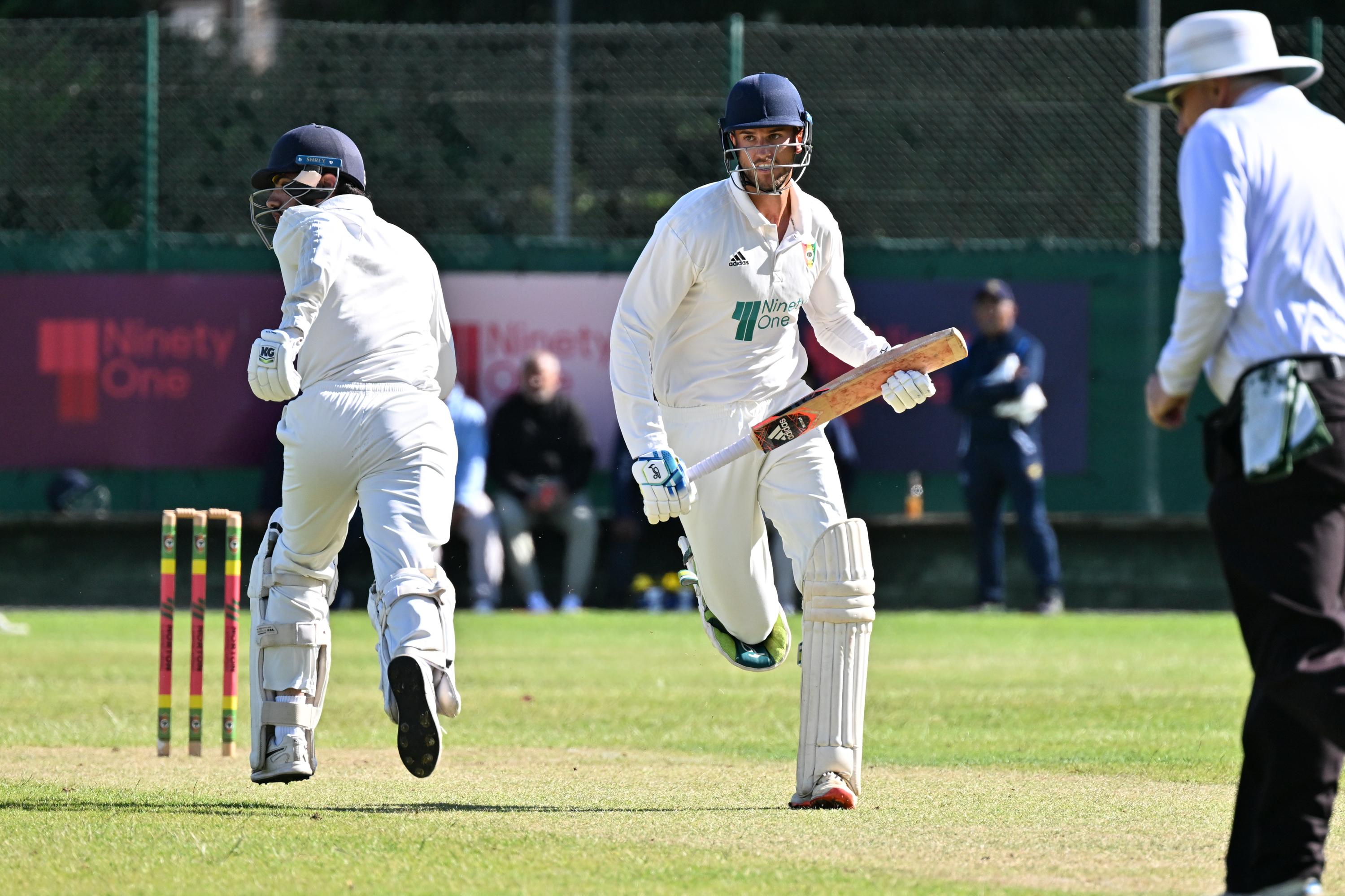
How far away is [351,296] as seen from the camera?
20.7 ft

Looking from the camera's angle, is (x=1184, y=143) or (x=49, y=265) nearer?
(x=1184, y=143)

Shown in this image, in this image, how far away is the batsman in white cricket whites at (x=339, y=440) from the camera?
241 inches

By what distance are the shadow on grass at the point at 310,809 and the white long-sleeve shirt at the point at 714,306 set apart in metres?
1.10

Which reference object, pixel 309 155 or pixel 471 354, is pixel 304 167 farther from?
pixel 471 354

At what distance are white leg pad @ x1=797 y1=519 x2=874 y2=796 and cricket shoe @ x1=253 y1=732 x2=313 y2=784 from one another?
159 centimetres

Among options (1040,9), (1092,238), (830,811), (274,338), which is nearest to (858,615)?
(830,811)

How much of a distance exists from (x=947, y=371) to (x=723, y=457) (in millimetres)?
9007

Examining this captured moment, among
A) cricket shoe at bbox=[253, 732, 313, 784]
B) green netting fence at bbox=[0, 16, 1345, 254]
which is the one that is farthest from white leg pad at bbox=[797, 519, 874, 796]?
green netting fence at bbox=[0, 16, 1345, 254]

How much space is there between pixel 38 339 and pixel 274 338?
9775 millimetres

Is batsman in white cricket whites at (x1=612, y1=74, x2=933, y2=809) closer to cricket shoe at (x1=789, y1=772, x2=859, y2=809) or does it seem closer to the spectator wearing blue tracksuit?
cricket shoe at (x1=789, y1=772, x2=859, y2=809)

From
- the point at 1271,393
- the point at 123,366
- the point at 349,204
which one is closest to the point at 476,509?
Answer: the point at 123,366

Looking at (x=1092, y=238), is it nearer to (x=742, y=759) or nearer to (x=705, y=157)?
(x=705, y=157)

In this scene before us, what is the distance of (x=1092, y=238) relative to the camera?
1546cm

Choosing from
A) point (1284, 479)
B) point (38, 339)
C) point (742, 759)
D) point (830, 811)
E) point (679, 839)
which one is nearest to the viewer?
point (1284, 479)
